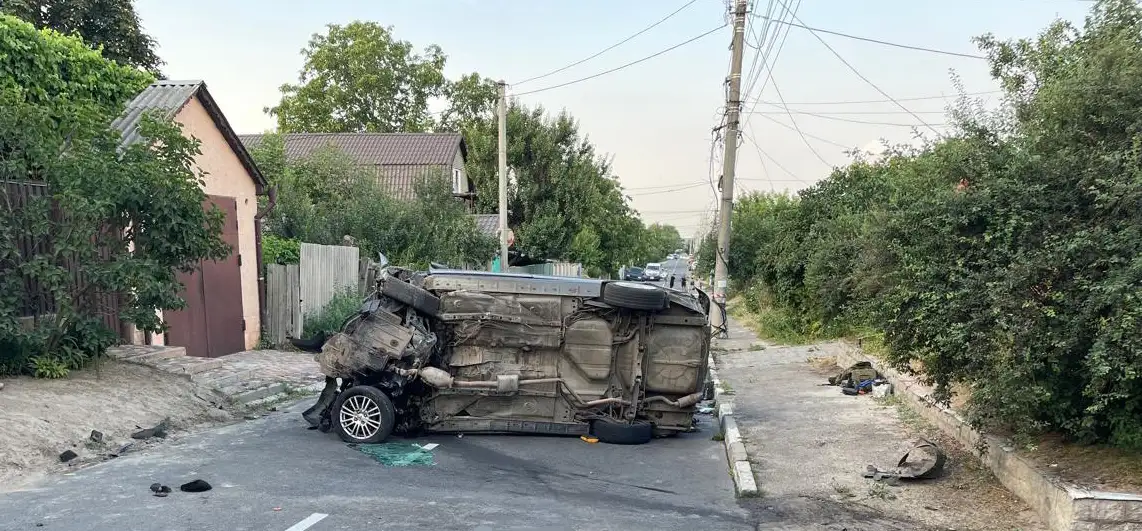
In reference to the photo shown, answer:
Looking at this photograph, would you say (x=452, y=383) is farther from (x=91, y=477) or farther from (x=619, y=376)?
(x=91, y=477)

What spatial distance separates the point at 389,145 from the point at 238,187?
2703 centimetres

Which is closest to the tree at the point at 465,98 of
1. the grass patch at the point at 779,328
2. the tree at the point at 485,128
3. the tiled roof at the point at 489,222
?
the tree at the point at 485,128

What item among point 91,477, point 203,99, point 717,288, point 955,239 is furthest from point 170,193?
point 717,288

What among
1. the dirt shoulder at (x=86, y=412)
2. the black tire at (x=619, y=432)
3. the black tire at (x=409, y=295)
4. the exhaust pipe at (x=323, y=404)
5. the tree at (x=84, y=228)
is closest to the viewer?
the dirt shoulder at (x=86, y=412)

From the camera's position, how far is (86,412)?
7445 millimetres

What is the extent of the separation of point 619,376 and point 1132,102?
551 cm

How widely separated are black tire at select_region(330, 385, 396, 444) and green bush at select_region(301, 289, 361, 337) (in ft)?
22.2

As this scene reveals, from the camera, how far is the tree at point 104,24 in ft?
66.1

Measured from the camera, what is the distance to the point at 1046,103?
21.9 feet

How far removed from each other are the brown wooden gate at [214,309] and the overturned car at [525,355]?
4.85 metres

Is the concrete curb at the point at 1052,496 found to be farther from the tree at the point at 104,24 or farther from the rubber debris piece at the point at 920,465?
the tree at the point at 104,24

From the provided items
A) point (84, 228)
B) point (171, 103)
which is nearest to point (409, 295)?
point (84, 228)

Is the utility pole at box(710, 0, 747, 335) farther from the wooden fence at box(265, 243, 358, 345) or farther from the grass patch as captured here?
the wooden fence at box(265, 243, 358, 345)

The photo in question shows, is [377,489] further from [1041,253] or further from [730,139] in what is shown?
[730,139]
